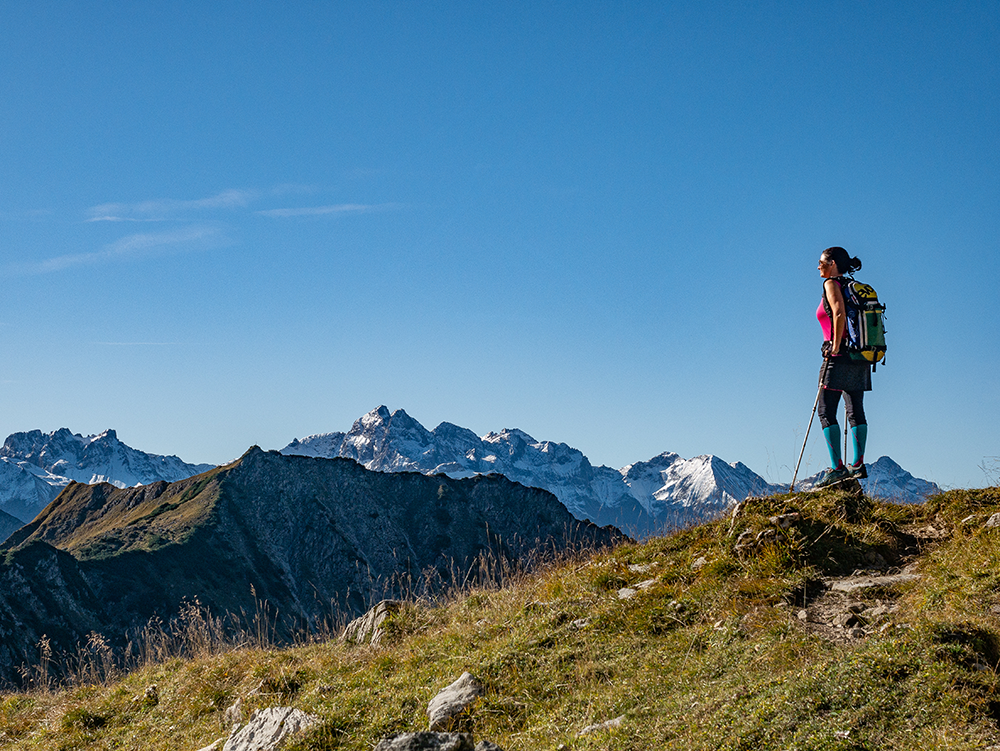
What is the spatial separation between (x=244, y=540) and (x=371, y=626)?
137675 mm

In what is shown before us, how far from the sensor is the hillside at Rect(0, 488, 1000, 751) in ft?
18.5

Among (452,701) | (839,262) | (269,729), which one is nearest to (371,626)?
(269,729)

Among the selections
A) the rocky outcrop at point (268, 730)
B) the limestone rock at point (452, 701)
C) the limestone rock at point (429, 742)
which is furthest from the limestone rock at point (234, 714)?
the limestone rock at point (429, 742)

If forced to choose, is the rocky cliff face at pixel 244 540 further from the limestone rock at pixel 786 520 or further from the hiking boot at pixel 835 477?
the limestone rock at pixel 786 520

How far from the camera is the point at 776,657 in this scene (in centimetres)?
661

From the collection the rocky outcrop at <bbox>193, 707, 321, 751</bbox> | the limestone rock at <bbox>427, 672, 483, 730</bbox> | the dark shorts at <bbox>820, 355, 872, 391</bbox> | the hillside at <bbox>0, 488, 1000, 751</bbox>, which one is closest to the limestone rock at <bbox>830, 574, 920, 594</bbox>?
the hillside at <bbox>0, 488, 1000, 751</bbox>

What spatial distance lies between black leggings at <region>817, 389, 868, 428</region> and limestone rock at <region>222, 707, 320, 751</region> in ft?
26.0

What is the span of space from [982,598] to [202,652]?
1044 cm

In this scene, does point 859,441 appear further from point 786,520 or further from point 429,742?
point 429,742

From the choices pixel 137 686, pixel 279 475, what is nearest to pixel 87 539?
pixel 279 475

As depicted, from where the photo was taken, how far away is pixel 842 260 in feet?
36.0

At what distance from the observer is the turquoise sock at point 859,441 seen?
35.5 ft

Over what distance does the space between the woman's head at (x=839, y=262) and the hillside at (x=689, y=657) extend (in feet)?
11.1

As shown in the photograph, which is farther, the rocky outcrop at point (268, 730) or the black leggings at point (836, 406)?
the black leggings at point (836, 406)
